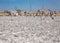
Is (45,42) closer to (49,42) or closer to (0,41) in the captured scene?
(49,42)

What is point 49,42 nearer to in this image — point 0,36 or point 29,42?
point 29,42

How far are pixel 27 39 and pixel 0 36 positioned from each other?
0.13m

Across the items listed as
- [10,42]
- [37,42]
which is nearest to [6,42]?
[10,42]

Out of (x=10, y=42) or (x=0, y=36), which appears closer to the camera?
(x=10, y=42)

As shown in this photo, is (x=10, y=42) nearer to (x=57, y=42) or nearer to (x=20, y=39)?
(x=20, y=39)

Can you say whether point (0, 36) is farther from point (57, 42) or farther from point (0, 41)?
point (57, 42)

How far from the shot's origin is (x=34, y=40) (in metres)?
0.68

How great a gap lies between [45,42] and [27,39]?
8 centimetres

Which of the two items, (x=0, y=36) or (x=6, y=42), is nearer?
(x=6, y=42)

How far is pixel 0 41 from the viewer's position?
0.63m

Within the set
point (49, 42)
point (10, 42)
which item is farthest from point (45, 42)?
point (10, 42)

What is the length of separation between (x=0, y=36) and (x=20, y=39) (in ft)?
0.33

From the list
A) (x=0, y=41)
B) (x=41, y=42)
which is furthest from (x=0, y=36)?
(x=41, y=42)

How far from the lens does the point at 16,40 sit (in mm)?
650
